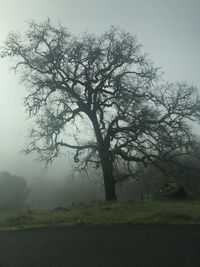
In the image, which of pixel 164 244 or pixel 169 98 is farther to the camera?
pixel 169 98

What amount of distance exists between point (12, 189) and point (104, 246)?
77383mm

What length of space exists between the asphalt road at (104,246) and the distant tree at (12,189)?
67665 millimetres

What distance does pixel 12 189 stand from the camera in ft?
285

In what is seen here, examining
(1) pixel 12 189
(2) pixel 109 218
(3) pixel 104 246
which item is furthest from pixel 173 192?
(1) pixel 12 189

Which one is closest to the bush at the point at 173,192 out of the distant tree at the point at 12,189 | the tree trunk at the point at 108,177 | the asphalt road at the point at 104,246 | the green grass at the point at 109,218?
the tree trunk at the point at 108,177

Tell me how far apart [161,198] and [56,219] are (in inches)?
421

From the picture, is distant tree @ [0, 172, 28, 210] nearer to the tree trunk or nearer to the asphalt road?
the tree trunk

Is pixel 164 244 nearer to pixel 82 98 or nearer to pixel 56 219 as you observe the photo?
pixel 56 219

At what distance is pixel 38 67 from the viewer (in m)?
31.2

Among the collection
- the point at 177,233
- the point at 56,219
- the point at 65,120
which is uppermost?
the point at 65,120

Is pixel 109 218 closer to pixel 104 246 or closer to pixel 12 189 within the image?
pixel 104 246

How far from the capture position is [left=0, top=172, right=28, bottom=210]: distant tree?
82.7 m

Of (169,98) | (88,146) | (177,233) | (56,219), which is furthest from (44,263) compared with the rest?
(169,98)

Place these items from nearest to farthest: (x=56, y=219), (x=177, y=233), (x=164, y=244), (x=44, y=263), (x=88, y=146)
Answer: (x=44, y=263) → (x=164, y=244) → (x=177, y=233) → (x=56, y=219) → (x=88, y=146)
